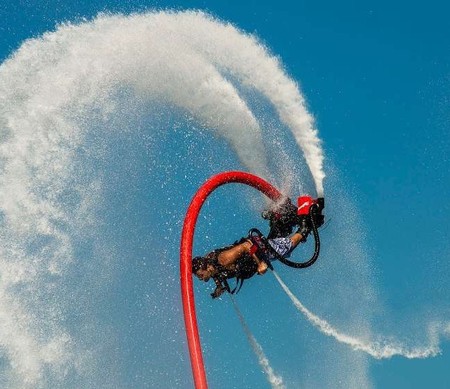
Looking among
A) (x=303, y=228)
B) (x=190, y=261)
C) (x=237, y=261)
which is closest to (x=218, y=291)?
(x=237, y=261)

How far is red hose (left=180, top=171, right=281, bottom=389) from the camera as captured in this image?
44.9ft

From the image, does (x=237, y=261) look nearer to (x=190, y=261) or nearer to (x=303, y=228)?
(x=190, y=261)

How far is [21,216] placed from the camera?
808 inches

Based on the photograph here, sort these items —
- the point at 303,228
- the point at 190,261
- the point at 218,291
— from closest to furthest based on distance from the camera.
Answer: the point at 190,261
the point at 218,291
the point at 303,228

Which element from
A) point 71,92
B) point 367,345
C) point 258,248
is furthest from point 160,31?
point 367,345

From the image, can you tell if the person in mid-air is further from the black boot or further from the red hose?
the black boot

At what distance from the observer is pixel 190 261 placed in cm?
1588

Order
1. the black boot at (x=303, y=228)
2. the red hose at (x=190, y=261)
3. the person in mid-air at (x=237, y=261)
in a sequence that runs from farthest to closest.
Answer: the black boot at (x=303, y=228), the person in mid-air at (x=237, y=261), the red hose at (x=190, y=261)

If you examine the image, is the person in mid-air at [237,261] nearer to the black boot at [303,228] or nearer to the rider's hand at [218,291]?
the rider's hand at [218,291]

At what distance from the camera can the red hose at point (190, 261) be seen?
13673 millimetres

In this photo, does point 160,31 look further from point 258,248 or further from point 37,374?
point 37,374

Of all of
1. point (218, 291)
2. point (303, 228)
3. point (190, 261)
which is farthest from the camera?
point (303, 228)

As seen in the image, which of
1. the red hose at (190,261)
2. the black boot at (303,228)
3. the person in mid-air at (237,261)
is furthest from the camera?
the black boot at (303,228)

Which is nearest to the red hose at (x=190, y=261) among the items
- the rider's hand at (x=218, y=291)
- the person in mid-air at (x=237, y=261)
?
the person in mid-air at (x=237, y=261)
